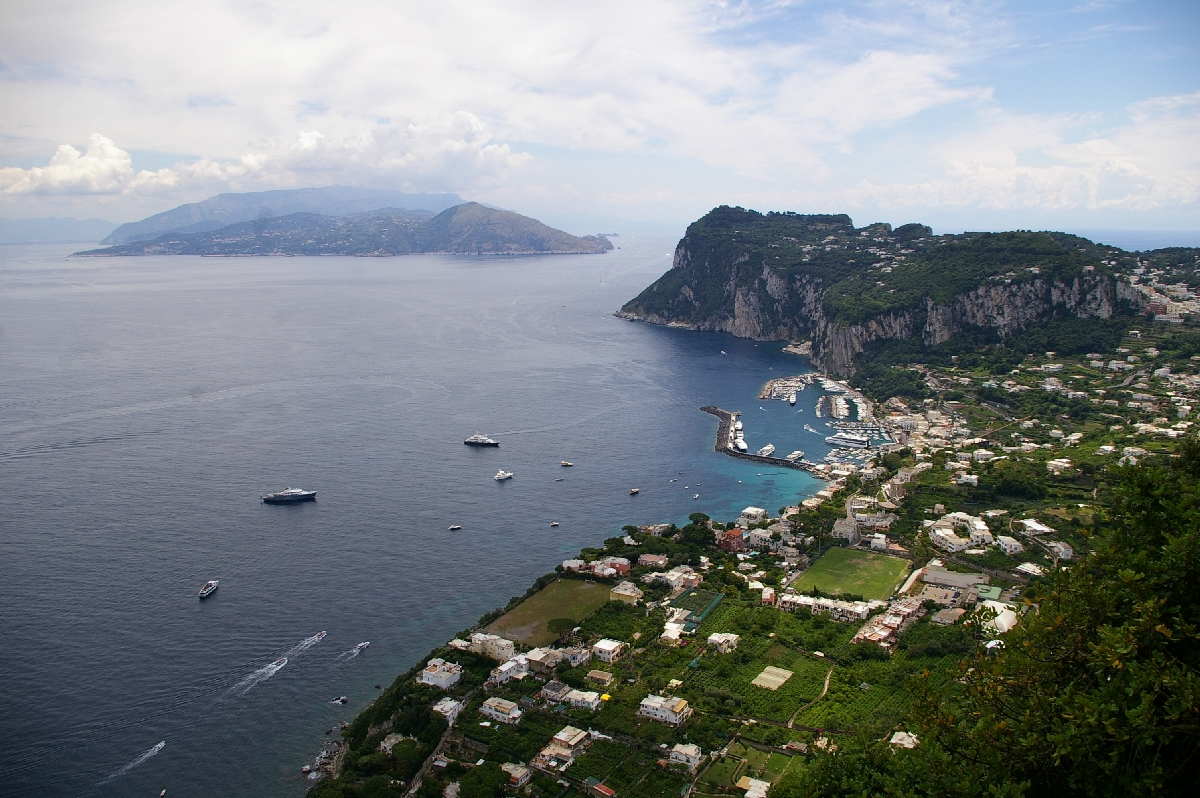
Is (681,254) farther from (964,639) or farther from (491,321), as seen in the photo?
(964,639)

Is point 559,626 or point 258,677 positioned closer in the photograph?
point 258,677

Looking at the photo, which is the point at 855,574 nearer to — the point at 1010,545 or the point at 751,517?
the point at 1010,545

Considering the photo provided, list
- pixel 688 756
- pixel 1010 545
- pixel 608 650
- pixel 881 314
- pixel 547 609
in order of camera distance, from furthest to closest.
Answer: pixel 881 314 → pixel 1010 545 → pixel 547 609 → pixel 608 650 → pixel 688 756

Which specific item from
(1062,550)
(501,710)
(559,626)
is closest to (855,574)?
(1062,550)

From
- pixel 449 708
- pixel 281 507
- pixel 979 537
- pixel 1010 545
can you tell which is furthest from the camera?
pixel 281 507

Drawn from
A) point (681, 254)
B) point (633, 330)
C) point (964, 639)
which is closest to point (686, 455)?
point (964, 639)

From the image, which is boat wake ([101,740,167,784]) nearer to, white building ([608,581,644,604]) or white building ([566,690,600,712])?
white building ([566,690,600,712])

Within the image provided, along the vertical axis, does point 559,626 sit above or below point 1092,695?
below
